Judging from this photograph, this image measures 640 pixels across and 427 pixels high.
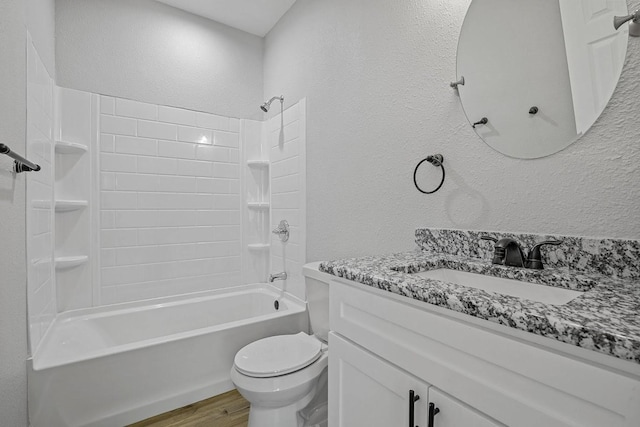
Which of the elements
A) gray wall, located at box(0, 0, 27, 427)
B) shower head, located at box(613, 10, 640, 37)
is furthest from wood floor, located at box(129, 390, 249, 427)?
shower head, located at box(613, 10, 640, 37)

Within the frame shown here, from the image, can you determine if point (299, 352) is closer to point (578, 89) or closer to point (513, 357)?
point (513, 357)

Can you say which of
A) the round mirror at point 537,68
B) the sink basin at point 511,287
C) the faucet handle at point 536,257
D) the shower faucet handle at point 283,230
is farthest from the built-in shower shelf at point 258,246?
the faucet handle at point 536,257

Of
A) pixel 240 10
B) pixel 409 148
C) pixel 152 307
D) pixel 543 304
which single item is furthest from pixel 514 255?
pixel 240 10

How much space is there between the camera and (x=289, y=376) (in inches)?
53.6

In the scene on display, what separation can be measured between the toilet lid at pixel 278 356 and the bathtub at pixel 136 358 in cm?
39

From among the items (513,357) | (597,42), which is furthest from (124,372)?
(597,42)

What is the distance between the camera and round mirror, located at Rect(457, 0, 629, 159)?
2.89 feet

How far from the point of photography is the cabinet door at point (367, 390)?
755 mm

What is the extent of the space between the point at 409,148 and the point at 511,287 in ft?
2.52

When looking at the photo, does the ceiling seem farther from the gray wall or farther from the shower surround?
the gray wall

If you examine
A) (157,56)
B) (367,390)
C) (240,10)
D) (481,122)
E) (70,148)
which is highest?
(240,10)

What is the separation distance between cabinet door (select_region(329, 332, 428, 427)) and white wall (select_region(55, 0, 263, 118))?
7.49ft

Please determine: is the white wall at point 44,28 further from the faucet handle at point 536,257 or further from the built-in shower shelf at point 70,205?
the faucet handle at point 536,257

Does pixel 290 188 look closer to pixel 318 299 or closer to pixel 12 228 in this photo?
pixel 318 299
